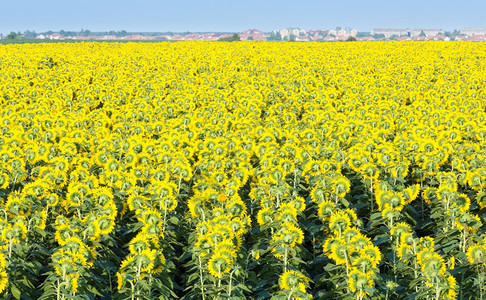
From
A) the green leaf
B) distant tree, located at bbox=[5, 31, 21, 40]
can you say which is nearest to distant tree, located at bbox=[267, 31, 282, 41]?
distant tree, located at bbox=[5, 31, 21, 40]

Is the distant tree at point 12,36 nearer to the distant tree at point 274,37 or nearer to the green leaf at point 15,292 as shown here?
the distant tree at point 274,37

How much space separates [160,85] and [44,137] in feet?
22.2

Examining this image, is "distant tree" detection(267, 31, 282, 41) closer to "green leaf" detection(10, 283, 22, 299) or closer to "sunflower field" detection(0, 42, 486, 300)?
"sunflower field" detection(0, 42, 486, 300)

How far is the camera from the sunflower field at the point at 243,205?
4141 millimetres

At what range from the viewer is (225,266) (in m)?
4.06

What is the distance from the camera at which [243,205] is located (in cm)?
521

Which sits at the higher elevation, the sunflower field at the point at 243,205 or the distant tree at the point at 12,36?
the sunflower field at the point at 243,205

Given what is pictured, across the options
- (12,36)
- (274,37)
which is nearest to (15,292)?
(12,36)

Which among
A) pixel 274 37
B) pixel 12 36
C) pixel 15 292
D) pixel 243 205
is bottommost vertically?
pixel 274 37

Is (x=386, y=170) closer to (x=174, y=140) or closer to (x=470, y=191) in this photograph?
(x=470, y=191)

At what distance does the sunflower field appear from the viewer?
4.14 m

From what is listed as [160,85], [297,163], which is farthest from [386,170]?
[160,85]

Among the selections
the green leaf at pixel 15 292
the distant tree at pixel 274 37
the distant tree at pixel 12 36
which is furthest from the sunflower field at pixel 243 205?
the distant tree at pixel 274 37

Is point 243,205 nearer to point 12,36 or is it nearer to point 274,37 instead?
point 12,36
